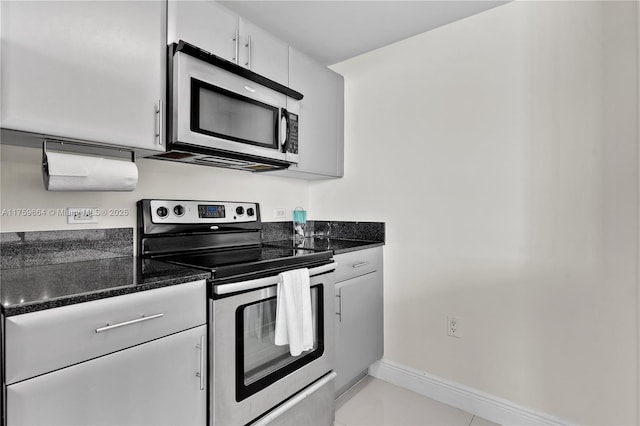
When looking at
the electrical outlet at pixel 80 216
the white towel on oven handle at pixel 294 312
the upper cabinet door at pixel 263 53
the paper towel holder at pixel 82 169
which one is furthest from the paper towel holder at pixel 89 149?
the white towel on oven handle at pixel 294 312

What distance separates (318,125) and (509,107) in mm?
1164

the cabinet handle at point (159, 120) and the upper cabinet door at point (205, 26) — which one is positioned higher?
the upper cabinet door at point (205, 26)

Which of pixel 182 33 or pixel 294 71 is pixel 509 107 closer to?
pixel 294 71

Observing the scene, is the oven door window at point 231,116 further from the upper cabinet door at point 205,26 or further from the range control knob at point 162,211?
the range control knob at point 162,211

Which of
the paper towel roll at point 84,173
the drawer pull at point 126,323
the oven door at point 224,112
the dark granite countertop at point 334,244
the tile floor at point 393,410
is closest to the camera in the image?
the drawer pull at point 126,323

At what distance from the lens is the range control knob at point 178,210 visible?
1.82 m

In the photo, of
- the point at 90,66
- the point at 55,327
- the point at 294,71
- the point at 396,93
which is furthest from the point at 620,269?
the point at 90,66

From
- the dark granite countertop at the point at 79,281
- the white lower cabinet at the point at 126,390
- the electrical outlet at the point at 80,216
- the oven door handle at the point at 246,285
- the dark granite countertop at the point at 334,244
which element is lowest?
the white lower cabinet at the point at 126,390

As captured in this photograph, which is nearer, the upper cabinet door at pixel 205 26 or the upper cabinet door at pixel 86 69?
the upper cabinet door at pixel 86 69

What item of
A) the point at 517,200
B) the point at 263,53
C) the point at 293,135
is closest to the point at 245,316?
the point at 293,135

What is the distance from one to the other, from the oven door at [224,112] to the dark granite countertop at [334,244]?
1.91 ft

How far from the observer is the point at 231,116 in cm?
169

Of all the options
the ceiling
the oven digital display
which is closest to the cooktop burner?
the oven digital display

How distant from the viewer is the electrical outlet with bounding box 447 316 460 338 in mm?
2037
